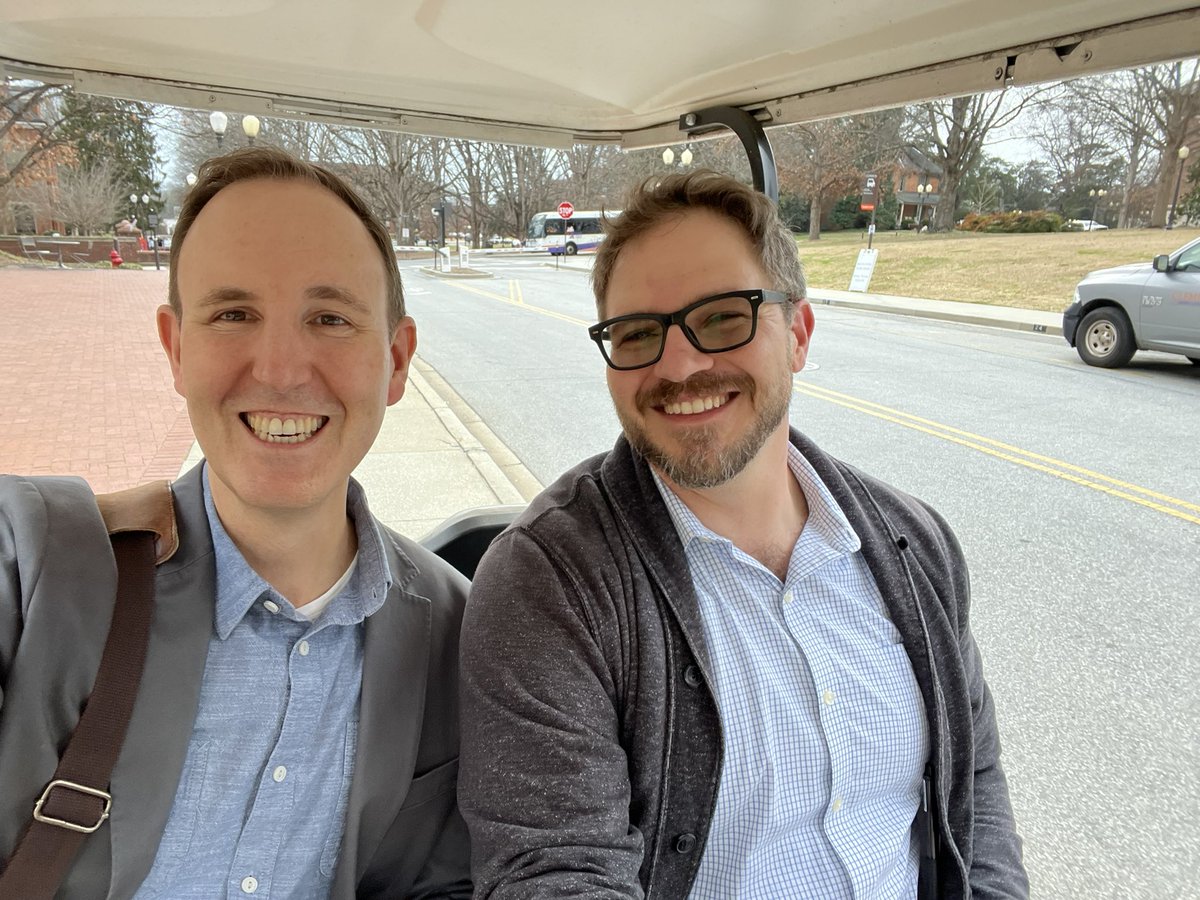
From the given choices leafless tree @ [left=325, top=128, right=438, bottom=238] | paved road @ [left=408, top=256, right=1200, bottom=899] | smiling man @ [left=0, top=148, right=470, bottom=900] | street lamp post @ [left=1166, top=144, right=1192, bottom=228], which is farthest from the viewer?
street lamp post @ [left=1166, top=144, right=1192, bottom=228]

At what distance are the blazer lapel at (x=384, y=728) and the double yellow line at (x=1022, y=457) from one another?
2835 millimetres

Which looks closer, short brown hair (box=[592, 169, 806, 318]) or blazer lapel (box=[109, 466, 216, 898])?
blazer lapel (box=[109, 466, 216, 898])

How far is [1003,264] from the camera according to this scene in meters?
22.3

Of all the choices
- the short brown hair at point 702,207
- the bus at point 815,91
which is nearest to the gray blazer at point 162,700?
the bus at point 815,91

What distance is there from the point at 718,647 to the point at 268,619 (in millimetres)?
884

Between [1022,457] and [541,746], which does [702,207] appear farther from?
Answer: [1022,457]

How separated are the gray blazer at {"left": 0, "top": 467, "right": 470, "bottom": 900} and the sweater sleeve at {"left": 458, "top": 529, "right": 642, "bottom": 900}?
154 mm

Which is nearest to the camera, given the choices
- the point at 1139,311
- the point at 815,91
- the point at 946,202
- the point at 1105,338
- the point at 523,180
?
the point at 815,91

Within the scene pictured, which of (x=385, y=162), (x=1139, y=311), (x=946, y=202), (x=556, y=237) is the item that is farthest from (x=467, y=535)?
(x=556, y=237)

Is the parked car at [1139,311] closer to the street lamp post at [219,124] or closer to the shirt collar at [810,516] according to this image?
the shirt collar at [810,516]

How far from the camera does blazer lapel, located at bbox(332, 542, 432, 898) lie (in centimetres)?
143

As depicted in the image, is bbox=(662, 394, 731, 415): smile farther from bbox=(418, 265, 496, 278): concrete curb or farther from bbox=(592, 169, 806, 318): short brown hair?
bbox=(418, 265, 496, 278): concrete curb

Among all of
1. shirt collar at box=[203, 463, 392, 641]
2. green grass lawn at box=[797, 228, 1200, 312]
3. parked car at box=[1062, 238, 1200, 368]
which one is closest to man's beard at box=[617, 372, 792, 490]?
shirt collar at box=[203, 463, 392, 641]

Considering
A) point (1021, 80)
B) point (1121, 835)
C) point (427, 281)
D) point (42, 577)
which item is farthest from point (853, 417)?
point (427, 281)
